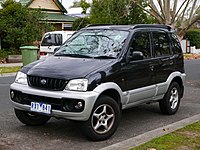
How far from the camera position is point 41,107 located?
5.69m

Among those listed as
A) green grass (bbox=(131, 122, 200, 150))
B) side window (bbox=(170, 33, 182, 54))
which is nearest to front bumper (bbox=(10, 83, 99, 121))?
green grass (bbox=(131, 122, 200, 150))

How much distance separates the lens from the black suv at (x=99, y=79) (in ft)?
18.2

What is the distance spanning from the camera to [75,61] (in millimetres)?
6055

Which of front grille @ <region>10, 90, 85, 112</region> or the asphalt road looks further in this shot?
the asphalt road

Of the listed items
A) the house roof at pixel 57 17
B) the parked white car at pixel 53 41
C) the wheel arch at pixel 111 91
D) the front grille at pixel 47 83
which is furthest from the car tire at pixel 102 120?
the house roof at pixel 57 17

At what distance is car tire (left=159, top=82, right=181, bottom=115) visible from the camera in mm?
7598

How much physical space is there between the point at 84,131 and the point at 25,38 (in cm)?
1763

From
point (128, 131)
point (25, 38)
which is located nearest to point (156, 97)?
point (128, 131)

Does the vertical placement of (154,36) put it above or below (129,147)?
above

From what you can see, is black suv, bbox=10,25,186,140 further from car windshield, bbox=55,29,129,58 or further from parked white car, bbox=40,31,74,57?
parked white car, bbox=40,31,74,57

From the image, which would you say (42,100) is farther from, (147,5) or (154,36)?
(147,5)

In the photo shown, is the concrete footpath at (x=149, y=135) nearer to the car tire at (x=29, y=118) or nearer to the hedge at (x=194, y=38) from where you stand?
the car tire at (x=29, y=118)

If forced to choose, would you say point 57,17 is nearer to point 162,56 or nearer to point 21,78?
point 162,56

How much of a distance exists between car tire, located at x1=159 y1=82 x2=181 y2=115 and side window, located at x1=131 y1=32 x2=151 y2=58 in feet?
3.39
